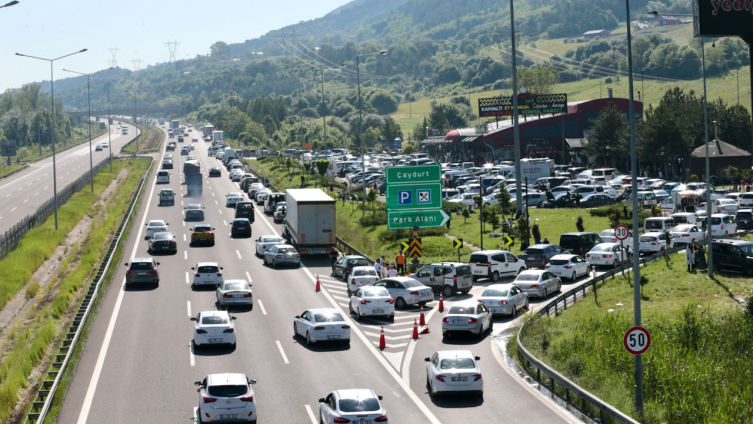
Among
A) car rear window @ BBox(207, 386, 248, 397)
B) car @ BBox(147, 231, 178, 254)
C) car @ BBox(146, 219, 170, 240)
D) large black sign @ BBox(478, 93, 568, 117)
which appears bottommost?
car rear window @ BBox(207, 386, 248, 397)

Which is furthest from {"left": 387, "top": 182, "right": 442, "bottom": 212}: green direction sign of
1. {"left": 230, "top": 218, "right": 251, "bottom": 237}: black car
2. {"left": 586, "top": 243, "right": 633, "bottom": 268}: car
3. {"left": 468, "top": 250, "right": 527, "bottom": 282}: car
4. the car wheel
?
{"left": 230, "top": 218, "right": 251, "bottom": 237}: black car

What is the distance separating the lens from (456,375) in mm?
22422

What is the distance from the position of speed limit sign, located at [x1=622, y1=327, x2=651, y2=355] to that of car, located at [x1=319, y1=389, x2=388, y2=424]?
5957 mm

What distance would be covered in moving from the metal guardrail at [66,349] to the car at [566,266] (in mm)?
22145

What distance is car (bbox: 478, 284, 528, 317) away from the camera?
112 feet

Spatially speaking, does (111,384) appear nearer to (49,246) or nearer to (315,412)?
(315,412)

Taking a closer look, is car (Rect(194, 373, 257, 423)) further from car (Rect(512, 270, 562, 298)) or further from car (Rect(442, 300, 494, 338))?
car (Rect(512, 270, 562, 298))

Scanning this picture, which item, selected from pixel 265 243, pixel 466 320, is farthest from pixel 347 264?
pixel 466 320

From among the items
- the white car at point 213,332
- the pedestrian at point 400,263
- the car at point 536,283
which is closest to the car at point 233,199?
the pedestrian at point 400,263

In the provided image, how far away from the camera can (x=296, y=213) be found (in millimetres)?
51219

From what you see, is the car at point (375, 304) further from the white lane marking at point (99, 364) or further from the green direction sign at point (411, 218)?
the green direction sign at point (411, 218)

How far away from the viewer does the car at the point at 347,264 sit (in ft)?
145

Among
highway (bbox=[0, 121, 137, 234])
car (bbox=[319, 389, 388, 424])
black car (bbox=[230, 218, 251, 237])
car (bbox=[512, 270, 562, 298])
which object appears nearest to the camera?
car (bbox=[319, 389, 388, 424])

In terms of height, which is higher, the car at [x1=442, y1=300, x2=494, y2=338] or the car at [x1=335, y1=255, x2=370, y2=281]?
the car at [x1=335, y1=255, x2=370, y2=281]
